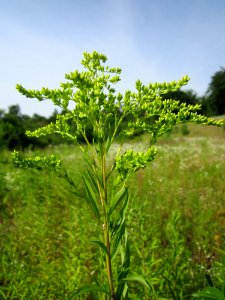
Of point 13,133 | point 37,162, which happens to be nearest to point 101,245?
point 37,162

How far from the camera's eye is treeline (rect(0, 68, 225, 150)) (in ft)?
61.8

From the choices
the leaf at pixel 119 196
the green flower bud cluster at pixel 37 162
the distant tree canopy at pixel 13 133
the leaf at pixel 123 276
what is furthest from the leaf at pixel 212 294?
the distant tree canopy at pixel 13 133

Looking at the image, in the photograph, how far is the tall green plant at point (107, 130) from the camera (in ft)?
5.37

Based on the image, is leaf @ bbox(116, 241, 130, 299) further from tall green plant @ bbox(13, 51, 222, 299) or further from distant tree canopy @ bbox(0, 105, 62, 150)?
distant tree canopy @ bbox(0, 105, 62, 150)

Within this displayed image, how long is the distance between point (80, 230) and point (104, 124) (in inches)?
61.0

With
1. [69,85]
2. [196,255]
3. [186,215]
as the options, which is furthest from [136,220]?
[186,215]

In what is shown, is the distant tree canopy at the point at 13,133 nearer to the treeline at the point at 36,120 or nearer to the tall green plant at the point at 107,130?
the treeline at the point at 36,120

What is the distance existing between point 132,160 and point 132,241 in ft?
6.42

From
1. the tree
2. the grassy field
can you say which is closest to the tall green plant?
the grassy field

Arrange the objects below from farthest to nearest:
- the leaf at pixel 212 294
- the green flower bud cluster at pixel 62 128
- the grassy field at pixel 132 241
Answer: the grassy field at pixel 132 241 < the green flower bud cluster at pixel 62 128 < the leaf at pixel 212 294

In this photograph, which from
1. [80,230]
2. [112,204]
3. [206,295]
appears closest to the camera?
[206,295]

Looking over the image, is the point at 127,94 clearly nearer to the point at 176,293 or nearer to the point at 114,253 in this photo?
the point at 114,253

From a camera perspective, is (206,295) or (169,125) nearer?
(206,295)

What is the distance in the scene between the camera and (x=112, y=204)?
5.28ft
